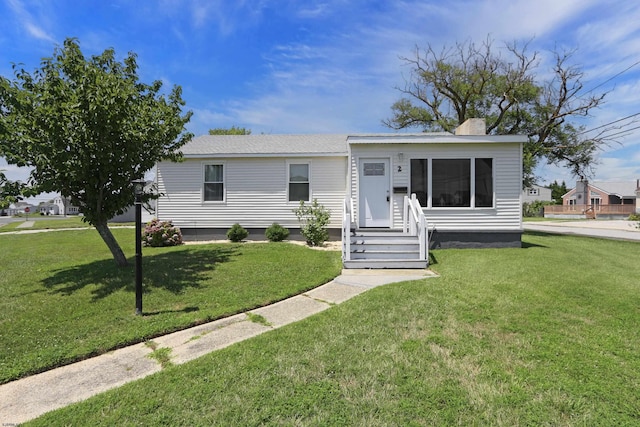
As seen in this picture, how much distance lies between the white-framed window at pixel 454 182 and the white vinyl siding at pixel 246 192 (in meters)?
2.98

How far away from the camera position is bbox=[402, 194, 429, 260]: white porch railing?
7.50 metres

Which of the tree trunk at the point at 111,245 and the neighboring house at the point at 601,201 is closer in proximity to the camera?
the tree trunk at the point at 111,245

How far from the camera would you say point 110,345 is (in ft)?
11.3

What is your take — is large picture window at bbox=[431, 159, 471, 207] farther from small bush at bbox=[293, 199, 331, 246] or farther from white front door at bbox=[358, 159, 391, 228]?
small bush at bbox=[293, 199, 331, 246]

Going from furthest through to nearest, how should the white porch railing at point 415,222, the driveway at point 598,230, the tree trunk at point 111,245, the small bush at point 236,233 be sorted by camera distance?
→ 1. the driveway at point 598,230
2. the small bush at point 236,233
3. the white porch railing at point 415,222
4. the tree trunk at point 111,245

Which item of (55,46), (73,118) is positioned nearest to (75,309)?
(73,118)

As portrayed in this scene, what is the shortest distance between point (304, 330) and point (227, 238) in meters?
8.68

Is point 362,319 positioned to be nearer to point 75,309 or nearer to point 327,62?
point 75,309

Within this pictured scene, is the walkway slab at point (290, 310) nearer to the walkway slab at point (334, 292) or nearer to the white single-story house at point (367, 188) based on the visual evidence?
the walkway slab at point (334, 292)

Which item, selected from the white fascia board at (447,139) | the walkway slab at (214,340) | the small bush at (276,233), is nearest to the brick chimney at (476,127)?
the white fascia board at (447,139)

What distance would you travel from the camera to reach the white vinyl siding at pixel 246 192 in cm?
1172

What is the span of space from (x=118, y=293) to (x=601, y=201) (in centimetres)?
6738

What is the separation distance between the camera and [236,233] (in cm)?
1136

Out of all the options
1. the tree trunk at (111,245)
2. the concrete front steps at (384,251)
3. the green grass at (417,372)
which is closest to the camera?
the green grass at (417,372)
